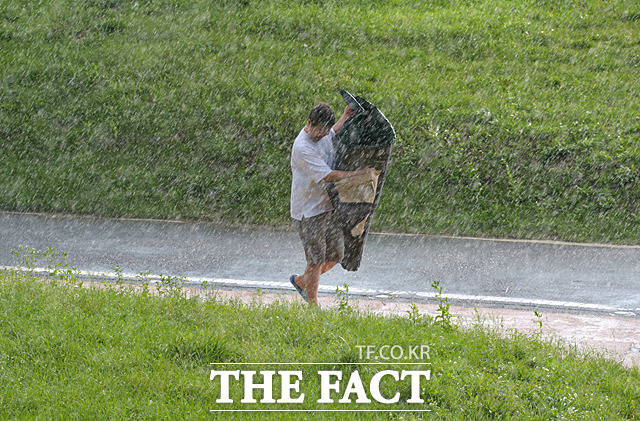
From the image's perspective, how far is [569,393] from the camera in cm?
469

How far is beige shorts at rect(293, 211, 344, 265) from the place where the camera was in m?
6.43

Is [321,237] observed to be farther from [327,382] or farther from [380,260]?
[380,260]

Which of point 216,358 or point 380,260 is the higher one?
point 380,260

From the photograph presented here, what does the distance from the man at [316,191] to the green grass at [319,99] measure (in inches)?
151

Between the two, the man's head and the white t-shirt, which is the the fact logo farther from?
the man's head

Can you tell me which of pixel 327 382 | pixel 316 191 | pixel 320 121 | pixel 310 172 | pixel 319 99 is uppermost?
pixel 319 99

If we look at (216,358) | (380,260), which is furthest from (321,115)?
(380,260)

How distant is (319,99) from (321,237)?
23.6 ft

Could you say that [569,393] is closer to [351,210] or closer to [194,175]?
[351,210]

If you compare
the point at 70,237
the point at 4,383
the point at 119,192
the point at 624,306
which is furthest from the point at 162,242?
the point at 624,306

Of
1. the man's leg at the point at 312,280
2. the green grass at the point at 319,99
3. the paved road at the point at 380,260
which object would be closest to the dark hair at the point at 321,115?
the man's leg at the point at 312,280

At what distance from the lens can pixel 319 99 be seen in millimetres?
13273

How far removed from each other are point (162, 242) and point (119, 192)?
2.36 m

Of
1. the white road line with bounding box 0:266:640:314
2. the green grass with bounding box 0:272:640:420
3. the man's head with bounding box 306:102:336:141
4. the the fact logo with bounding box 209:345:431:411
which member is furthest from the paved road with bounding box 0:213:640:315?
the the fact logo with bounding box 209:345:431:411
